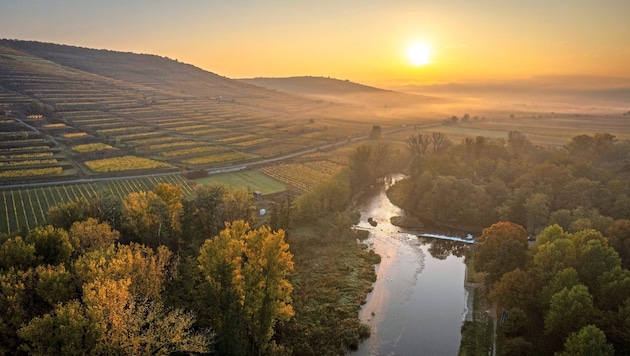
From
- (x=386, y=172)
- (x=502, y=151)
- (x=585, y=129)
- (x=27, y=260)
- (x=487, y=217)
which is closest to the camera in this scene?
(x=27, y=260)

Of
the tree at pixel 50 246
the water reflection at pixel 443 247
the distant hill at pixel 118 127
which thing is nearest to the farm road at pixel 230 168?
the distant hill at pixel 118 127

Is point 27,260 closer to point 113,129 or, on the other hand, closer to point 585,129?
point 113,129

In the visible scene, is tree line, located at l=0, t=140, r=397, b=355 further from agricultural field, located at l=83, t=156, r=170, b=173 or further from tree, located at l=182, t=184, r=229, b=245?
agricultural field, located at l=83, t=156, r=170, b=173

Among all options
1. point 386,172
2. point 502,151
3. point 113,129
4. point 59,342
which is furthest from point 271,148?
point 59,342

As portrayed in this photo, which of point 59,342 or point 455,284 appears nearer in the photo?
point 59,342

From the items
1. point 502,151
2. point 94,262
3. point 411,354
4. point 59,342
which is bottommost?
point 411,354

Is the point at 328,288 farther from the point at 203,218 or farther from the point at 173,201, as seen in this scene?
the point at 173,201

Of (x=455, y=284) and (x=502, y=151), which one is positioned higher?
(x=502, y=151)

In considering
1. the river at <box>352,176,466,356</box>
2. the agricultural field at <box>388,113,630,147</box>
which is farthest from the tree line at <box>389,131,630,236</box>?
the agricultural field at <box>388,113,630,147</box>
